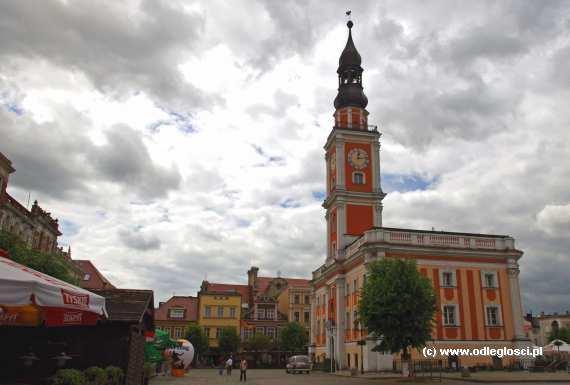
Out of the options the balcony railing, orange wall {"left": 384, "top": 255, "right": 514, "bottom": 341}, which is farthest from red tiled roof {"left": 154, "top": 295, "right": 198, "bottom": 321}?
orange wall {"left": 384, "top": 255, "right": 514, "bottom": 341}

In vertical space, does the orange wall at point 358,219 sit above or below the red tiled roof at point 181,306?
above

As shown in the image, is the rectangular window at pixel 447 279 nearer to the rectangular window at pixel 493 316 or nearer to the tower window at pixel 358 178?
the rectangular window at pixel 493 316

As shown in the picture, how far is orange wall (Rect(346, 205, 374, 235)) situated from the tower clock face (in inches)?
185

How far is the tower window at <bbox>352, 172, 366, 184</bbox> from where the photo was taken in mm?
54188

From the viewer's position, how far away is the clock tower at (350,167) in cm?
5284

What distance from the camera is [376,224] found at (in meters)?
52.3

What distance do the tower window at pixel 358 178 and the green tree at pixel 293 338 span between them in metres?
26.1

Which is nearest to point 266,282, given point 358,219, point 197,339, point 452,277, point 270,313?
point 270,313

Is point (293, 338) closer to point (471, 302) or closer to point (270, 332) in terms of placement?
point (270, 332)

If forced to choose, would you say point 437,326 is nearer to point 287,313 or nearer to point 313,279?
point 313,279

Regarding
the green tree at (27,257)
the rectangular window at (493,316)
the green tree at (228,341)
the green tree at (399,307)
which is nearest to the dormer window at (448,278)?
the rectangular window at (493,316)

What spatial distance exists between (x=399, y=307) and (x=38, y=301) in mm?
25491

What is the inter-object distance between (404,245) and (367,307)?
13496 millimetres

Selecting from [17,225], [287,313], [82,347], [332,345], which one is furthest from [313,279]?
[82,347]
